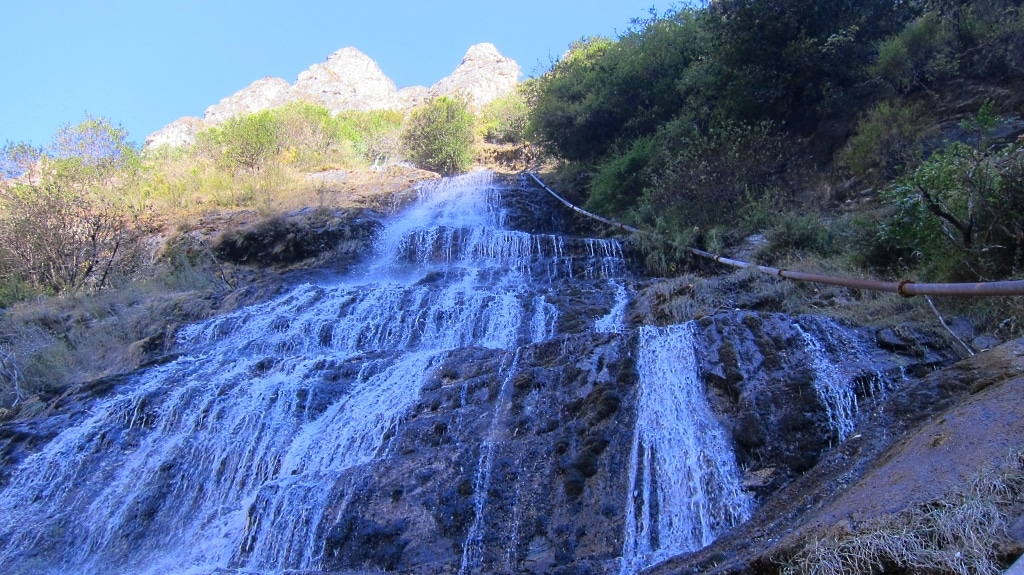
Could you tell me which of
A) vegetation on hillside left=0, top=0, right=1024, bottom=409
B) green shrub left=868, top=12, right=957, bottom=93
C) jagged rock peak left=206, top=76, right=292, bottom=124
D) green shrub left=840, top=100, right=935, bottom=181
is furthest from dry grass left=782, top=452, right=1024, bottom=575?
jagged rock peak left=206, top=76, right=292, bottom=124

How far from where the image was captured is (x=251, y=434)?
761 cm

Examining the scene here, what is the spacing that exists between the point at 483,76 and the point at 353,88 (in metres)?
17.4

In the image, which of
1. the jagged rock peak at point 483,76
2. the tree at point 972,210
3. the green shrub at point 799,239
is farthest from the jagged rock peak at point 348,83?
the tree at point 972,210

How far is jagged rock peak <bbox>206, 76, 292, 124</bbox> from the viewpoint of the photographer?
65188mm

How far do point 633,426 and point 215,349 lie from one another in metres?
7.03

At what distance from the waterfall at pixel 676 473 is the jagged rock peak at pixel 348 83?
5712cm

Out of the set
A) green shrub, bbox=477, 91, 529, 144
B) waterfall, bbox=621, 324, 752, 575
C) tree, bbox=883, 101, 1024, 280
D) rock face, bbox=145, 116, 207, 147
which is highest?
rock face, bbox=145, 116, 207, 147

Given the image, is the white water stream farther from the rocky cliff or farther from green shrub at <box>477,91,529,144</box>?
the rocky cliff

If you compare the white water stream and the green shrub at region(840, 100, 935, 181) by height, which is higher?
the green shrub at region(840, 100, 935, 181)

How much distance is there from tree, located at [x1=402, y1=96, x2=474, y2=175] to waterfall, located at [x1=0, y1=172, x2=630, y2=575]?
15475 mm

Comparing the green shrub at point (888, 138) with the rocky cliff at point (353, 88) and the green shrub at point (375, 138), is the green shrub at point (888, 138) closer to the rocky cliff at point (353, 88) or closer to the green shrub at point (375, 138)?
the green shrub at point (375, 138)

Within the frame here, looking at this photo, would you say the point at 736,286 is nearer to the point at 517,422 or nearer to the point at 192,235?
the point at 517,422

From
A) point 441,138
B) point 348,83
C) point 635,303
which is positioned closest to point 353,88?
point 348,83

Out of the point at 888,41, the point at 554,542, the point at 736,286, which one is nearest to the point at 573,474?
the point at 554,542
